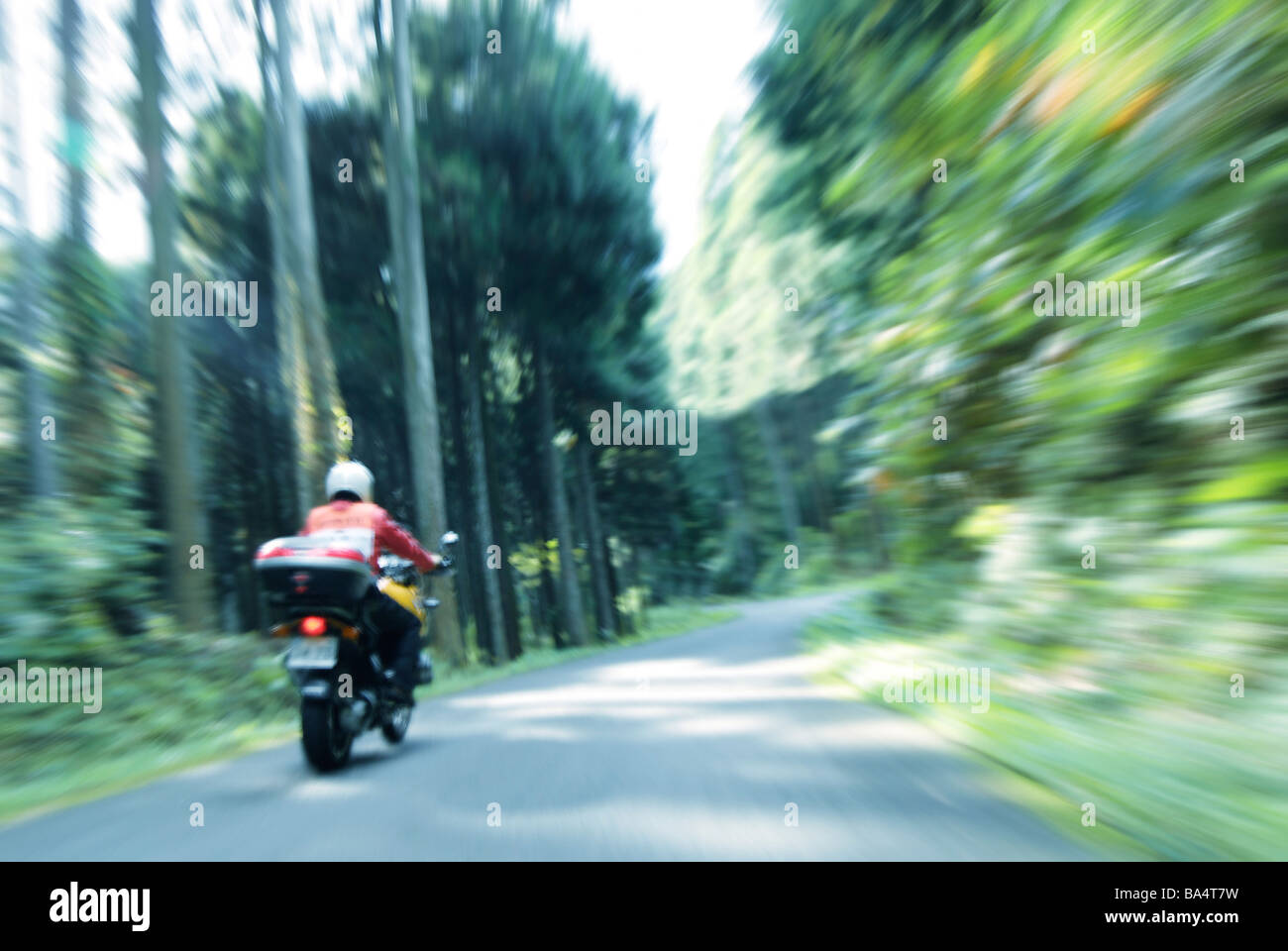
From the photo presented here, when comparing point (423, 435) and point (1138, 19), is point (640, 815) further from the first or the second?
point (423, 435)

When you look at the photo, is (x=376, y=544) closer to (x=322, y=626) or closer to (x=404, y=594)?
(x=404, y=594)

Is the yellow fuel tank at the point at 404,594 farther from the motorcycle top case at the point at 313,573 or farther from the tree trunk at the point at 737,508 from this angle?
the tree trunk at the point at 737,508

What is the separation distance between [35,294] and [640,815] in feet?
33.4

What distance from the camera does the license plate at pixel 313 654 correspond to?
527 cm

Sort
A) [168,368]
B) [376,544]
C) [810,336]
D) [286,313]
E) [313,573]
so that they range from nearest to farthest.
→ 1. [313,573]
2. [376,544]
3. [168,368]
4. [286,313]
5. [810,336]

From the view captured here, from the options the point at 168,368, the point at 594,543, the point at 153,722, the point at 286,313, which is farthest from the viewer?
the point at 594,543

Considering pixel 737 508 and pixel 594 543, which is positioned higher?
pixel 594 543

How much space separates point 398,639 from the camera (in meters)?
6.30

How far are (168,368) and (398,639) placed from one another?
6.20 meters

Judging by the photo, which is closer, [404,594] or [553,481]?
[404,594]

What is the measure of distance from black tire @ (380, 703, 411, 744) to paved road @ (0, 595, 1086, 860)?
0.34 ft

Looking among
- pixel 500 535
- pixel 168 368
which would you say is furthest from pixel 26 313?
pixel 500 535

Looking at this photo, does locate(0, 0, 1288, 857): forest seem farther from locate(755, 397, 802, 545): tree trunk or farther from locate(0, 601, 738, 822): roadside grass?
locate(755, 397, 802, 545): tree trunk

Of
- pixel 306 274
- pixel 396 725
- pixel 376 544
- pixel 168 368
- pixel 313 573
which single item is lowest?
pixel 396 725
